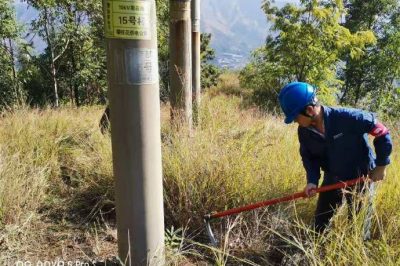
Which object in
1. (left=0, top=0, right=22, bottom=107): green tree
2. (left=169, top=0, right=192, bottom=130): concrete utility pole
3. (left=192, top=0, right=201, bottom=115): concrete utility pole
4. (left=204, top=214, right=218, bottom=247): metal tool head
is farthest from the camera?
(left=0, top=0, right=22, bottom=107): green tree

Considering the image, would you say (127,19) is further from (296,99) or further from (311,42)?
(311,42)

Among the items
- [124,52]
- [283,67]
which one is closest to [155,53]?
[124,52]

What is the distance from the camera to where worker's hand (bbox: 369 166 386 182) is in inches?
112

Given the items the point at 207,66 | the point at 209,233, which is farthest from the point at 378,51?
the point at 209,233

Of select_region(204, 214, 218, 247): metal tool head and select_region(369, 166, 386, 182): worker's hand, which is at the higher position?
select_region(369, 166, 386, 182): worker's hand

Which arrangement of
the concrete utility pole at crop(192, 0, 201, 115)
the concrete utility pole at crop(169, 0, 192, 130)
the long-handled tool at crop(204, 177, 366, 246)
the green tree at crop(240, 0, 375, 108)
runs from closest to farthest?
the long-handled tool at crop(204, 177, 366, 246) → the concrete utility pole at crop(169, 0, 192, 130) → the concrete utility pole at crop(192, 0, 201, 115) → the green tree at crop(240, 0, 375, 108)

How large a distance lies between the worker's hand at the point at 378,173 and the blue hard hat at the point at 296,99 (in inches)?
26.7

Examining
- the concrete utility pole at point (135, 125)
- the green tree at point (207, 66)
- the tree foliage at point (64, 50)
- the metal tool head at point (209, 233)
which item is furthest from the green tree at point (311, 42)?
the green tree at point (207, 66)

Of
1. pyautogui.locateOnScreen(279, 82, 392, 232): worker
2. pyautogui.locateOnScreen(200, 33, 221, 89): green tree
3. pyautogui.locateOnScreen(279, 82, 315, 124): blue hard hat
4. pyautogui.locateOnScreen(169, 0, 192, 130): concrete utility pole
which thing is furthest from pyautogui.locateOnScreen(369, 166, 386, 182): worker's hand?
pyautogui.locateOnScreen(200, 33, 221, 89): green tree

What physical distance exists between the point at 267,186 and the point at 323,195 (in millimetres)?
504

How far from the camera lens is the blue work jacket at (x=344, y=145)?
2.84 metres

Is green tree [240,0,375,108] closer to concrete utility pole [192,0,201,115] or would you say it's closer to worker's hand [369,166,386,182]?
concrete utility pole [192,0,201,115]

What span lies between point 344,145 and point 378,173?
0.30m

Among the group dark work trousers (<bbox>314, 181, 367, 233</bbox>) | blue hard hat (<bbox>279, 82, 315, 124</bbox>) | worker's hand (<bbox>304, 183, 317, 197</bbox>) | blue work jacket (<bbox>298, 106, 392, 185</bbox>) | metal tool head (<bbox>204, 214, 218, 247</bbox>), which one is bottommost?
metal tool head (<bbox>204, 214, 218, 247</bbox>)
